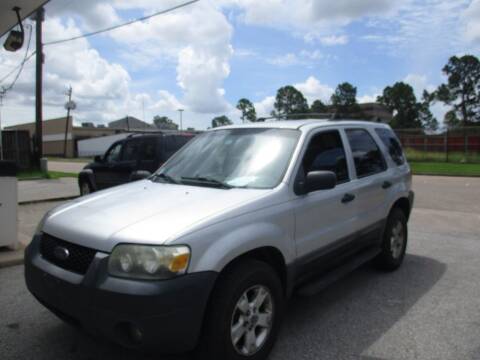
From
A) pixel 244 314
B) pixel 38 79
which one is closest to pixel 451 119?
pixel 38 79

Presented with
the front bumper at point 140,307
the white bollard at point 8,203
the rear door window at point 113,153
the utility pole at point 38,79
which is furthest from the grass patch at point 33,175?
the front bumper at point 140,307

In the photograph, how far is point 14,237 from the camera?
587cm

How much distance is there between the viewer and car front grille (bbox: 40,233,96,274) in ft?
9.40

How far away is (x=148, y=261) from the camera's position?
2.65 m

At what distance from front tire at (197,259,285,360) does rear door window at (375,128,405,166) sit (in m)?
2.92

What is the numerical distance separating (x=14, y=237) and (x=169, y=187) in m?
3.27

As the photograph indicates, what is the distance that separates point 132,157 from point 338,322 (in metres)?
7.48

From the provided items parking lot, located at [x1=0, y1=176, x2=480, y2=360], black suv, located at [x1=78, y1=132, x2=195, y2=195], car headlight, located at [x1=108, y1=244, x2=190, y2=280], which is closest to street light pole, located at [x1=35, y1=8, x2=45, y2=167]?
black suv, located at [x1=78, y1=132, x2=195, y2=195]

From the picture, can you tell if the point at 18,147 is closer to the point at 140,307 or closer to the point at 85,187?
the point at 85,187

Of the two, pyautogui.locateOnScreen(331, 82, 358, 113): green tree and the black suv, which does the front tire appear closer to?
the black suv

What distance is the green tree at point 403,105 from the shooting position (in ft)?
318

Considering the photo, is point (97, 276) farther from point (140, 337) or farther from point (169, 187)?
point (169, 187)

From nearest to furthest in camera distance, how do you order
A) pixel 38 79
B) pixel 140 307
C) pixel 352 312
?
pixel 140 307 < pixel 352 312 < pixel 38 79

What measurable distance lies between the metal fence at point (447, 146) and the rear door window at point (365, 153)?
25764 millimetres
